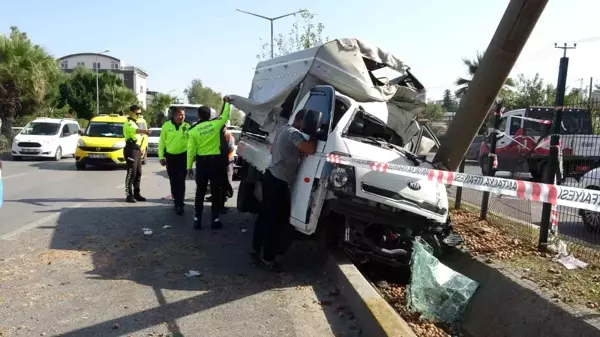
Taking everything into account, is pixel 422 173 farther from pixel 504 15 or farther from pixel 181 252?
pixel 181 252

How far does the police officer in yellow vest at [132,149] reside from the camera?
10.5 m

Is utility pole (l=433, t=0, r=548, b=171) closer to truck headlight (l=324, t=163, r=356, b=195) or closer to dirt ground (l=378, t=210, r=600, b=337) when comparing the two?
dirt ground (l=378, t=210, r=600, b=337)

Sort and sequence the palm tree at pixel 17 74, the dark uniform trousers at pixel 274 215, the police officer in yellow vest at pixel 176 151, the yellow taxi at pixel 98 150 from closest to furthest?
the dark uniform trousers at pixel 274 215 < the police officer in yellow vest at pixel 176 151 < the yellow taxi at pixel 98 150 < the palm tree at pixel 17 74

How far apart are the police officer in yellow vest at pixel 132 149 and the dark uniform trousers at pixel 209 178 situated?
2760mm

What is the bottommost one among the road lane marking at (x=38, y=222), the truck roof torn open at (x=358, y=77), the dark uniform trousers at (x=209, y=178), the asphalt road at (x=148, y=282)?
the road lane marking at (x=38, y=222)

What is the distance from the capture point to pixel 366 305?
A: 14.7 feet

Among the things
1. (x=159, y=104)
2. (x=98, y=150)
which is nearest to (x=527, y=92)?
(x=98, y=150)

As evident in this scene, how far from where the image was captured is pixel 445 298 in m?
5.00

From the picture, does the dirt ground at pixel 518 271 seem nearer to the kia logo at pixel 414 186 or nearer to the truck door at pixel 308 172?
the kia logo at pixel 414 186

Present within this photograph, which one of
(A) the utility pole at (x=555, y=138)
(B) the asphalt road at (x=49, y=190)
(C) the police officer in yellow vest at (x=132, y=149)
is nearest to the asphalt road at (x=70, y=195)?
(B) the asphalt road at (x=49, y=190)

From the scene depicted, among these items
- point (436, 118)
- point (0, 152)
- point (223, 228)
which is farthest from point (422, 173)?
point (0, 152)

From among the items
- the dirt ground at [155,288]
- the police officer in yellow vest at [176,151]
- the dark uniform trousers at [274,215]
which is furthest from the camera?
the police officer in yellow vest at [176,151]

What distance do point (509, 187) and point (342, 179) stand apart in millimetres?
1710

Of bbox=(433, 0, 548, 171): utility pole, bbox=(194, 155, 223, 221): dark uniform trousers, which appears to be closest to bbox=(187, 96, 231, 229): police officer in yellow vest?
bbox=(194, 155, 223, 221): dark uniform trousers
